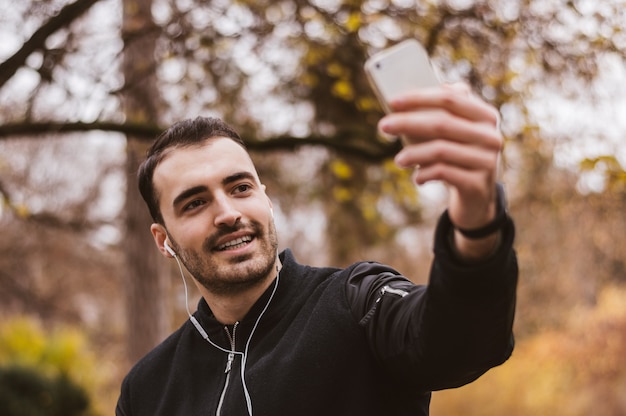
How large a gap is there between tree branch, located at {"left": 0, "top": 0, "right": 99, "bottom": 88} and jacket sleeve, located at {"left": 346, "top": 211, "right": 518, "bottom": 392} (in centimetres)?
387

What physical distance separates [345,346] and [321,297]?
223 mm

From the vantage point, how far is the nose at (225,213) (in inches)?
86.8

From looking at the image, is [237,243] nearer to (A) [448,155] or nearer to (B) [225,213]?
(B) [225,213]

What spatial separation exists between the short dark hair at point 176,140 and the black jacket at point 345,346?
0.44 metres

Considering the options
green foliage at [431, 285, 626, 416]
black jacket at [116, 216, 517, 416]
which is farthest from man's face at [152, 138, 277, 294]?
green foliage at [431, 285, 626, 416]

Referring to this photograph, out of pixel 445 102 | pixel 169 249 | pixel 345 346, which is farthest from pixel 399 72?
pixel 169 249

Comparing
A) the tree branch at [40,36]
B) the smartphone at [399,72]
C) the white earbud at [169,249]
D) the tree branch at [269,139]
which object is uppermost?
the smartphone at [399,72]

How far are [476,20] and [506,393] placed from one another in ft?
18.6

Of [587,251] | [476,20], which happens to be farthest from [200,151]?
[587,251]

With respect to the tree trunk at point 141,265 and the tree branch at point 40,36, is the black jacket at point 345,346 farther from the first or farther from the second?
the tree trunk at point 141,265

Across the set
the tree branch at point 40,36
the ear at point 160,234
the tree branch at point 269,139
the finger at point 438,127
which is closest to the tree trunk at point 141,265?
the tree branch at point 269,139

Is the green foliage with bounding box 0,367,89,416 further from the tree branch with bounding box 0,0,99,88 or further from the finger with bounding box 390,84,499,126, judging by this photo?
the finger with bounding box 390,84,499,126

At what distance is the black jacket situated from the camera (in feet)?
4.69

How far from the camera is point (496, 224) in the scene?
4.41 feet
